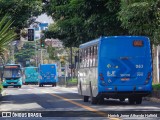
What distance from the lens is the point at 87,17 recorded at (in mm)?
34250

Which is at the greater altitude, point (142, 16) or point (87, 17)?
point (87, 17)

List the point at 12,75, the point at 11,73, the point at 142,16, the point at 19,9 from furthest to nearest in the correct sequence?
the point at 12,75 < the point at 11,73 < the point at 19,9 < the point at 142,16

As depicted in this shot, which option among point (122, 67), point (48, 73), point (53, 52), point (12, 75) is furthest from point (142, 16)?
point (53, 52)

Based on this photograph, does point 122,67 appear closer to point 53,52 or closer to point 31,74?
point 31,74

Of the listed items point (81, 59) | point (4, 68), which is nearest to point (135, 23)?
point (81, 59)

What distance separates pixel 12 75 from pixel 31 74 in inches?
832

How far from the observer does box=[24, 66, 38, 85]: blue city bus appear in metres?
89.5

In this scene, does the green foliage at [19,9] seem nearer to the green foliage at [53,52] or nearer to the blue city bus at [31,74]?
the blue city bus at [31,74]

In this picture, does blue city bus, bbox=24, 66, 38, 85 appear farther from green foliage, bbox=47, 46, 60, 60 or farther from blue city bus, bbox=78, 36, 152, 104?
blue city bus, bbox=78, 36, 152, 104

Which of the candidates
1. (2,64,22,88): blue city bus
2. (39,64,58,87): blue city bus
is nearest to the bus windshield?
(2,64,22,88): blue city bus

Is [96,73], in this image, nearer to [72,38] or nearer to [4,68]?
[72,38]

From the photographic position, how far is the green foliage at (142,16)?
2501 centimetres

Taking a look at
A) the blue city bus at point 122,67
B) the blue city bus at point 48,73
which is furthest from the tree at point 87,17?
the blue city bus at point 48,73

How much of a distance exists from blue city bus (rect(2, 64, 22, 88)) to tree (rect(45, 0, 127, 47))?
99.3ft
